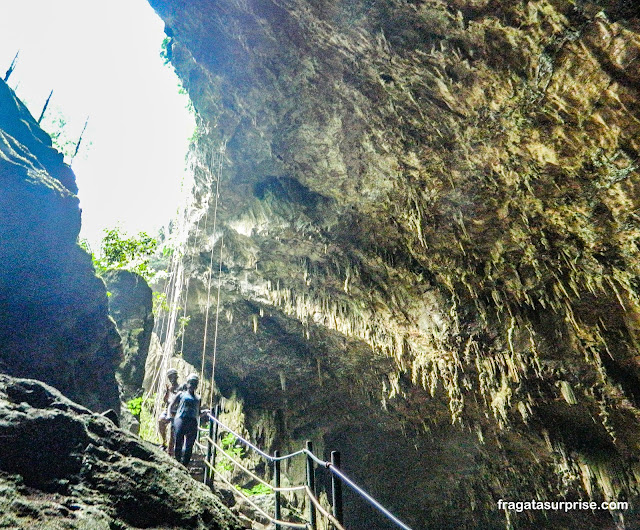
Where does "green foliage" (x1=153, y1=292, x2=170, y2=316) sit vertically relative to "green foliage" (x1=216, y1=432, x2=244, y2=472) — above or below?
above

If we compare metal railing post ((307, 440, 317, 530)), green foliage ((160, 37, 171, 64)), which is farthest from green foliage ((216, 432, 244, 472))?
green foliage ((160, 37, 171, 64))

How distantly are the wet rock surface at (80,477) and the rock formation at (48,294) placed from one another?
134 inches

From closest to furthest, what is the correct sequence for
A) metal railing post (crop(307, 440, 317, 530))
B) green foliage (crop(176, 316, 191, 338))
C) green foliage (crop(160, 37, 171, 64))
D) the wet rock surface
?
the wet rock surface
metal railing post (crop(307, 440, 317, 530))
green foliage (crop(160, 37, 171, 64))
green foliage (crop(176, 316, 191, 338))

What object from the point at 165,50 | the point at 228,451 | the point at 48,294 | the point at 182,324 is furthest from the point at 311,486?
the point at 182,324

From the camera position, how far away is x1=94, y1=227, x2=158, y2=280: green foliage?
438 inches

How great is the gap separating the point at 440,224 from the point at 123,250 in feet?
28.6

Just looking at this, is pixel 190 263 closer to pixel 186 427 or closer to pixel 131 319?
pixel 131 319

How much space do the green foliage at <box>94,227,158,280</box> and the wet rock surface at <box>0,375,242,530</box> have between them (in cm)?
866

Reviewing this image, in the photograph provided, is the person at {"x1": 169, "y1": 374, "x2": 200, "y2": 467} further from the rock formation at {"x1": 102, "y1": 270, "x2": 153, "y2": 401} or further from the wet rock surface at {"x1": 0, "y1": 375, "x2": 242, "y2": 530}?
the rock formation at {"x1": 102, "y1": 270, "x2": 153, "y2": 401}

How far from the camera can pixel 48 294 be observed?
21.7 feet

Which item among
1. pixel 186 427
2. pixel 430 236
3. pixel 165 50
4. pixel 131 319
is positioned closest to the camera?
pixel 186 427

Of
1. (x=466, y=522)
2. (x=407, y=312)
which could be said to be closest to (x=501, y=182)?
(x=407, y=312)

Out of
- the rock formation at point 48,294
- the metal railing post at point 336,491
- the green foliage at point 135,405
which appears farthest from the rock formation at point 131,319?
the metal railing post at point 336,491

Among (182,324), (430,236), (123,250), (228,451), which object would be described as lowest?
(228,451)
